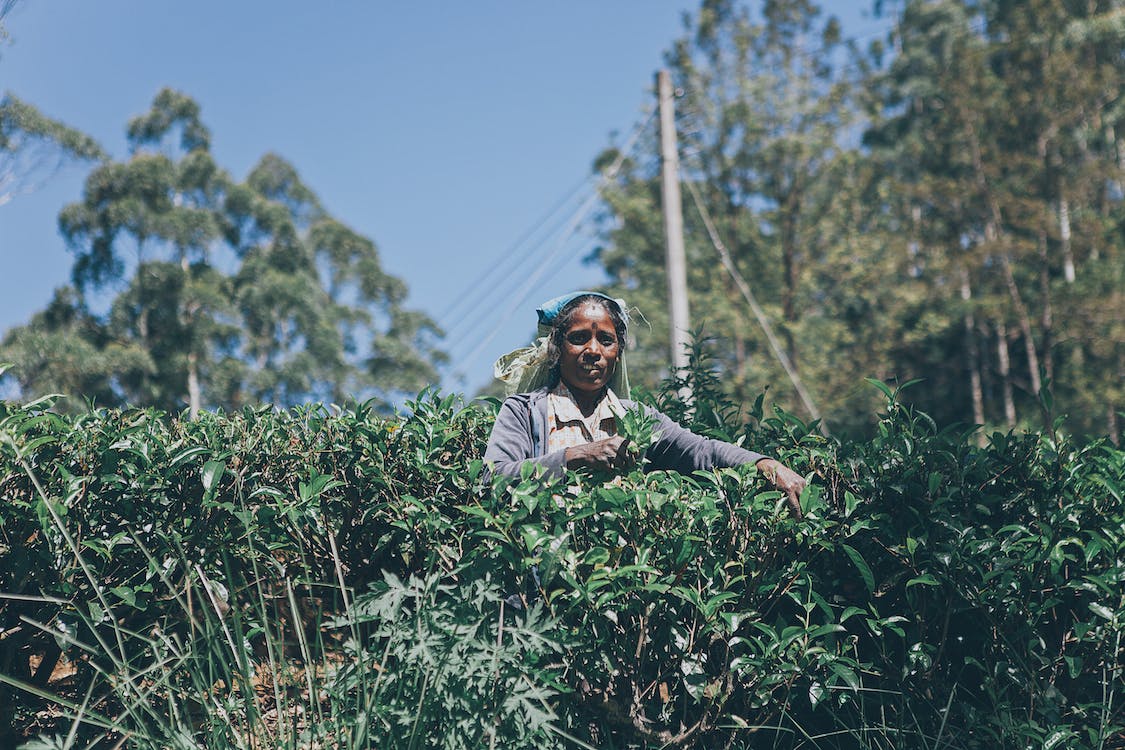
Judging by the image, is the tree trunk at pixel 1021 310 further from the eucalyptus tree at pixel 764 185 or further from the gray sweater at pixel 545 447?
the gray sweater at pixel 545 447

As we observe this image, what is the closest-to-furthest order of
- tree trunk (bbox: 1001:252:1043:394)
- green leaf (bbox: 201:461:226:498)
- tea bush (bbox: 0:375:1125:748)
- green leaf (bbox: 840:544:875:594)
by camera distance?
tea bush (bbox: 0:375:1125:748) < green leaf (bbox: 840:544:875:594) < green leaf (bbox: 201:461:226:498) < tree trunk (bbox: 1001:252:1043:394)

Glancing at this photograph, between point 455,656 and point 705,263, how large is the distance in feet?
84.0

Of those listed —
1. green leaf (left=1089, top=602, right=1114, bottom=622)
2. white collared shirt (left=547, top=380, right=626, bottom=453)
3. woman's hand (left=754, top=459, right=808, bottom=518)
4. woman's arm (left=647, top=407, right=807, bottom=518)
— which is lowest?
green leaf (left=1089, top=602, right=1114, bottom=622)

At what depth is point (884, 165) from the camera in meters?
32.8

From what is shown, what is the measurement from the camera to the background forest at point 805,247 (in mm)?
24844

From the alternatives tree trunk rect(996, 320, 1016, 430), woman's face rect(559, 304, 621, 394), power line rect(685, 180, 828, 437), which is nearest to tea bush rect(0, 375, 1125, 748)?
woman's face rect(559, 304, 621, 394)

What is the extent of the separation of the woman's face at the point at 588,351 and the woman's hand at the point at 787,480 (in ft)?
2.85

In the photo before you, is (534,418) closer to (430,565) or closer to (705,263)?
(430,565)

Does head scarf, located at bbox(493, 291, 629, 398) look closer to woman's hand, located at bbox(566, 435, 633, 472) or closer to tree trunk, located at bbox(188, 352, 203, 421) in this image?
woman's hand, located at bbox(566, 435, 633, 472)

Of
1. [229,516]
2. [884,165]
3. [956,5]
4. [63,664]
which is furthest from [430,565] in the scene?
[956,5]

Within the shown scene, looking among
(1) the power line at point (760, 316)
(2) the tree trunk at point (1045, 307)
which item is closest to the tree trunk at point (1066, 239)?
(2) the tree trunk at point (1045, 307)

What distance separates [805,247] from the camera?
27312 millimetres

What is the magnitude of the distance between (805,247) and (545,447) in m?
25.2

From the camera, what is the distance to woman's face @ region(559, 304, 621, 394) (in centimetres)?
363
